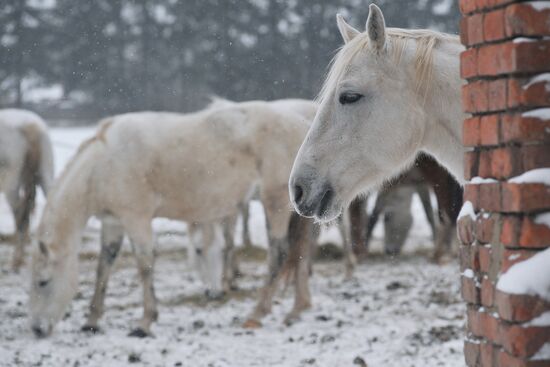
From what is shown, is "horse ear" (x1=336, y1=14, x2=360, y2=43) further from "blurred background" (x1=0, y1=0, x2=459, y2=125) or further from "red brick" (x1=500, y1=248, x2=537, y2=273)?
"blurred background" (x1=0, y1=0, x2=459, y2=125)

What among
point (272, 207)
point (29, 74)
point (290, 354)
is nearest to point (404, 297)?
point (272, 207)

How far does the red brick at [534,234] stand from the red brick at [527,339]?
20cm

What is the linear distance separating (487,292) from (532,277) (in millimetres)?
287

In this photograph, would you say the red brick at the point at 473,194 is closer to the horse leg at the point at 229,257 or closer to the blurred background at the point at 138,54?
the horse leg at the point at 229,257

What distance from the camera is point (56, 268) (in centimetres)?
604

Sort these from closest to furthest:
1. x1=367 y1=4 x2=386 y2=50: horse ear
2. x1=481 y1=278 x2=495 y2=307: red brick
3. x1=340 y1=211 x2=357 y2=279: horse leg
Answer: x1=481 y1=278 x2=495 y2=307: red brick
x1=367 y1=4 x2=386 y2=50: horse ear
x1=340 y1=211 x2=357 y2=279: horse leg

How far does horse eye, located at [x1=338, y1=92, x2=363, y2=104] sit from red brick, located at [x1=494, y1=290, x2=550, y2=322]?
1.26m

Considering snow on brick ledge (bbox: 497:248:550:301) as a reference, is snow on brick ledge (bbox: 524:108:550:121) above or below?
above

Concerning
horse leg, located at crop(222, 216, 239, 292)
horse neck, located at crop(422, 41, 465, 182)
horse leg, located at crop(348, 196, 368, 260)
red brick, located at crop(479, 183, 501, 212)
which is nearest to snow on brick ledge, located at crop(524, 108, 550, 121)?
red brick, located at crop(479, 183, 501, 212)

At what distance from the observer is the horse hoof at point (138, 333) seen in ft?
19.2

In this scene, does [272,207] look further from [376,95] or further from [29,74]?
[29,74]

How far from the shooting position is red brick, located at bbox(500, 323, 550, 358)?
5.91ft

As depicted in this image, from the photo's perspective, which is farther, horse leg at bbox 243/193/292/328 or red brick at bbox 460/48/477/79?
horse leg at bbox 243/193/292/328

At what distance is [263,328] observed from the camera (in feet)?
20.2
